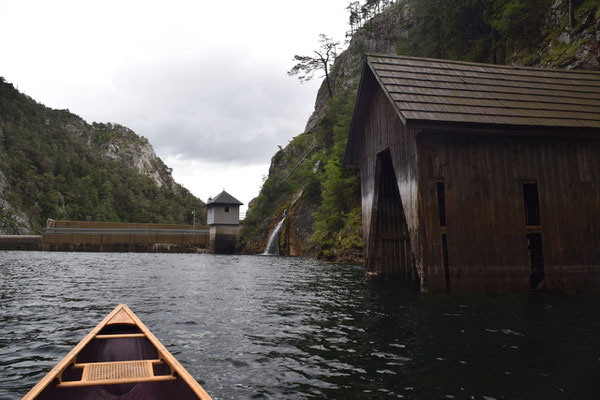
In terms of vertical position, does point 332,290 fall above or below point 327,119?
below

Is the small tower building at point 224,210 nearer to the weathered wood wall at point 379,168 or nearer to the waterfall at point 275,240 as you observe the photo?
the waterfall at point 275,240

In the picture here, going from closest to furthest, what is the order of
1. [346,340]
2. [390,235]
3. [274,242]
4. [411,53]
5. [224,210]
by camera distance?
[346,340] → [390,235] → [411,53] → [274,242] → [224,210]

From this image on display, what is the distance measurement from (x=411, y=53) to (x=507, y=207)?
28.0m

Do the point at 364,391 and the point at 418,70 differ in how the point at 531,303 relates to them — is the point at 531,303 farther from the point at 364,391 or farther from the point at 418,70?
the point at 418,70

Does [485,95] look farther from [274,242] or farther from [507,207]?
[274,242]

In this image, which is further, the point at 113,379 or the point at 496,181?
the point at 496,181

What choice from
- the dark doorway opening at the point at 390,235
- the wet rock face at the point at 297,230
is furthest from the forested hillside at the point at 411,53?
the dark doorway opening at the point at 390,235

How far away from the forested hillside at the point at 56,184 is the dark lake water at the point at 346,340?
69421 mm

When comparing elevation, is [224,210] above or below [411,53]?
below

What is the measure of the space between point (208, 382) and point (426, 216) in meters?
7.52

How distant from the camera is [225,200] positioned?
169ft

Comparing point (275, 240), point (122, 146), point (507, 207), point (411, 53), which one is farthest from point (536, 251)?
point (122, 146)

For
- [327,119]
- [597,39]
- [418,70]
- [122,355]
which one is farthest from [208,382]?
[327,119]

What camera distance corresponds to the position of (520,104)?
11.0m
